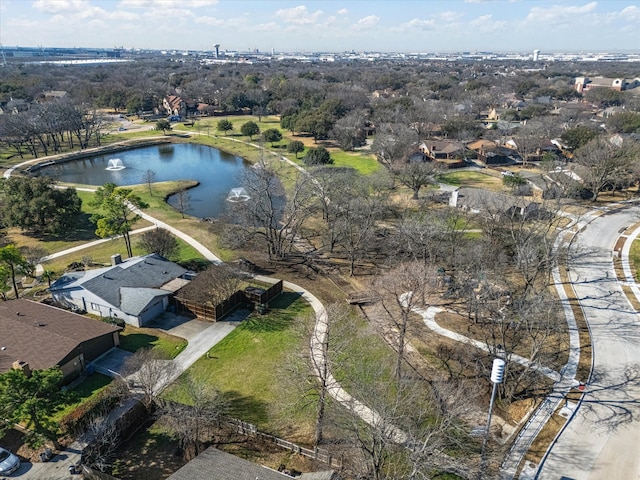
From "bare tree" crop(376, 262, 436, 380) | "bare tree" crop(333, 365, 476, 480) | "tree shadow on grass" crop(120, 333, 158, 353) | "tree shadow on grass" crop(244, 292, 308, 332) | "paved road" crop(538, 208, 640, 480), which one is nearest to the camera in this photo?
"bare tree" crop(333, 365, 476, 480)

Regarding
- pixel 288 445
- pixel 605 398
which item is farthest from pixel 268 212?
pixel 605 398

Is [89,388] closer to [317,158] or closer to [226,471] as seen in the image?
[226,471]

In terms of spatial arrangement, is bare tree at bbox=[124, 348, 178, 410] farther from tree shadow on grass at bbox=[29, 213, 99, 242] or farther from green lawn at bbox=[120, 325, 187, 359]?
tree shadow on grass at bbox=[29, 213, 99, 242]

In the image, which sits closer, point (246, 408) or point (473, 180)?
point (246, 408)

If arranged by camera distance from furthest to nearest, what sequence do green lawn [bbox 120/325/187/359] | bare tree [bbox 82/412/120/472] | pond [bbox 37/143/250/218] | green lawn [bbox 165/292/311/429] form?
pond [bbox 37/143/250/218], green lawn [bbox 120/325/187/359], green lawn [bbox 165/292/311/429], bare tree [bbox 82/412/120/472]

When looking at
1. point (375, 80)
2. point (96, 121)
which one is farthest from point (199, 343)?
point (375, 80)

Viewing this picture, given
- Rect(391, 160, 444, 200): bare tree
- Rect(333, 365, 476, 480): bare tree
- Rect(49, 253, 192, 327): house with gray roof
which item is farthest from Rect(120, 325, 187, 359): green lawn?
Rect(391, 160, 444, 200): bare tree
